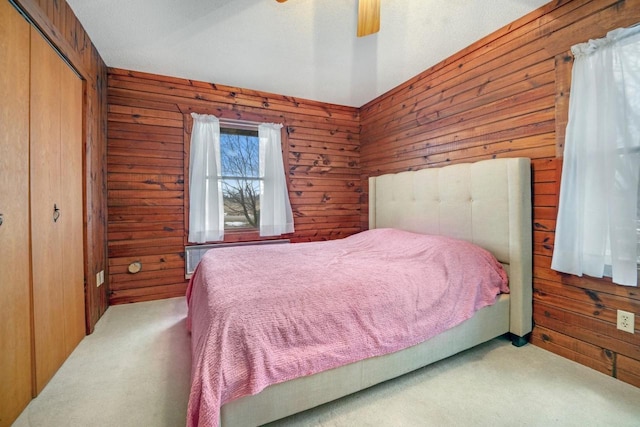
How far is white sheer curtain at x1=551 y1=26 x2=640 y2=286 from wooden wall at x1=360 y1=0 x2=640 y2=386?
0.11 metres

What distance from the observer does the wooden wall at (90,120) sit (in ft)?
5.60

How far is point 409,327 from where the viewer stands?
4.95 feet

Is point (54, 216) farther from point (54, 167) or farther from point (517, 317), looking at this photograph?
point (517, 317)

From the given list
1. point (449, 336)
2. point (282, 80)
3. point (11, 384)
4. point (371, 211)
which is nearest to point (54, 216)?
point (11, 384)

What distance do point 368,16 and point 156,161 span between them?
2548mm

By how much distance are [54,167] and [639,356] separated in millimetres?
3654

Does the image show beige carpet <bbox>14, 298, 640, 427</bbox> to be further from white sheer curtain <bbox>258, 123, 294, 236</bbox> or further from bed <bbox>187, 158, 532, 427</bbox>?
white sheer curtain <bbox>258, 123, 294, 236</bbox>

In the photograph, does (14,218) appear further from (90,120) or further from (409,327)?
(409,327)

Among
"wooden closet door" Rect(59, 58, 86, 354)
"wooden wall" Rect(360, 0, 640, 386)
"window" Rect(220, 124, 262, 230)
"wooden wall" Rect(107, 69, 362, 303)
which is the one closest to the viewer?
"wooden wall" Rect(360, 0, 640, 386)

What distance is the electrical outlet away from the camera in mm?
1517

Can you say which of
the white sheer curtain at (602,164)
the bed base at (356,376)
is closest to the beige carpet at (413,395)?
the bed base at (356,376)

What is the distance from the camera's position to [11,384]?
130 centimetres

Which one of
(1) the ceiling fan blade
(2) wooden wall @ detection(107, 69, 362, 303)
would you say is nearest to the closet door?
(2) wooden wall @ detection(107, 69, 362, 303)

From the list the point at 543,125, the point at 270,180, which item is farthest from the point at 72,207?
the point at 543,125
